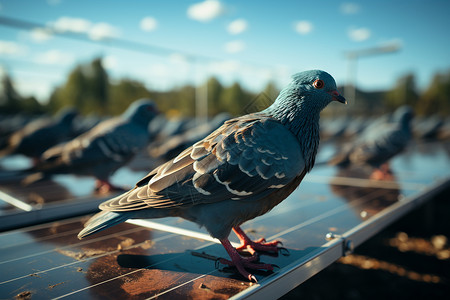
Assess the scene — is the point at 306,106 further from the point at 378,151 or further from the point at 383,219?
the point at 378,151

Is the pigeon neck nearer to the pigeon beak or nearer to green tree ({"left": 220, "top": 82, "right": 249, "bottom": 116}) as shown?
the pigeon beak

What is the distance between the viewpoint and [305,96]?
7.03 feet

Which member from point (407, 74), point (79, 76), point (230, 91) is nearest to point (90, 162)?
point (230, 91)

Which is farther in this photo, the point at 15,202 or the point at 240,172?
the point at 15,202

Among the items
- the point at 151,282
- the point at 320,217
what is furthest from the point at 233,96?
the point at 151,282

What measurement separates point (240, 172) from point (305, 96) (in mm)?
681

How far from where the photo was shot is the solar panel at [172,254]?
6.27 feet

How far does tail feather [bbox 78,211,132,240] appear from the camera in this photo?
2045mm

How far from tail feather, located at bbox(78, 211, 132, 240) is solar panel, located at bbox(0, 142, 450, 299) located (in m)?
0.29

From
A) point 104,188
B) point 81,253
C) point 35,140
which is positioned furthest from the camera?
point 35,140

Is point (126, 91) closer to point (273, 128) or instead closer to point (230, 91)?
point (230, 91)

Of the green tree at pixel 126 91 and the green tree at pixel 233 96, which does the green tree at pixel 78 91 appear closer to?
the green tree at pixel 126 91

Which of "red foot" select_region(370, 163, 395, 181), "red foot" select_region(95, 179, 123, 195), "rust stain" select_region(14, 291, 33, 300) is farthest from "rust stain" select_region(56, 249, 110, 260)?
"red foot" select_region(370, 163, 395, 181)

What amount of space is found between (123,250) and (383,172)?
5465 mm
